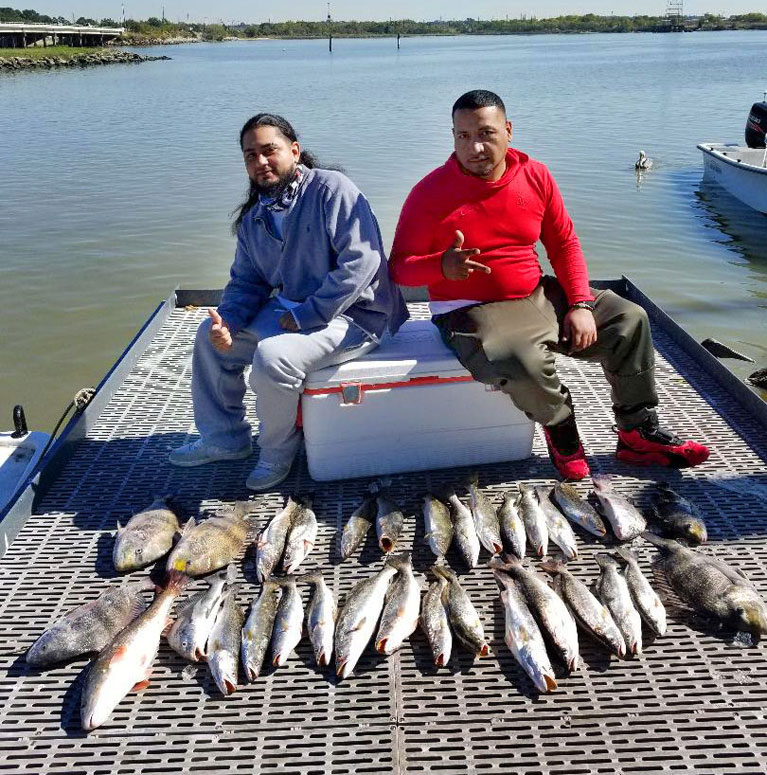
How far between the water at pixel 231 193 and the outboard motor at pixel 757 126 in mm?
1080

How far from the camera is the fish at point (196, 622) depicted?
10.0ft

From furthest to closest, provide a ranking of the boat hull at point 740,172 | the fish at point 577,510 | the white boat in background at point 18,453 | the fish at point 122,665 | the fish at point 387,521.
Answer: the boat hull at point 740,172, the white boat in background at point 18,453, the fish at point 577,510, the fish at point 387,521, the fish at point 122,665

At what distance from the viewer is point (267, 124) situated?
379cm

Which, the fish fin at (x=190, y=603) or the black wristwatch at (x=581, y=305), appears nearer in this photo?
the fish fin at (x=190, y=603)

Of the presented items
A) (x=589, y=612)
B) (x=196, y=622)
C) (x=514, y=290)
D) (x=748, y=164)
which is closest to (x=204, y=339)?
(x=196, y=622)

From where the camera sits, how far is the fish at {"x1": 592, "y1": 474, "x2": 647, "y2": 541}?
3.70m

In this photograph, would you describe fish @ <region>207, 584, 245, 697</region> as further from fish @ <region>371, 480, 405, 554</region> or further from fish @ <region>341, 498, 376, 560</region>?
fish @ <region>371, 480, 405, 554</region>

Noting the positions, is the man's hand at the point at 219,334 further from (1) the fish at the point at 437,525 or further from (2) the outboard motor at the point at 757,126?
(2) the outboard motor at the point at 757,126

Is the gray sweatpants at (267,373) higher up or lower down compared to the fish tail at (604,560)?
higher up

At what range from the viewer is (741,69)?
145ft

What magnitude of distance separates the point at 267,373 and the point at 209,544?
87 cm

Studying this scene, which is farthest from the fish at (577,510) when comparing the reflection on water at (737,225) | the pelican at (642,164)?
the pelican at (642,164)

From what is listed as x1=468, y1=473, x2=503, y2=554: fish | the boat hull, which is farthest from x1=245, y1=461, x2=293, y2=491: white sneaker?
the boat hull

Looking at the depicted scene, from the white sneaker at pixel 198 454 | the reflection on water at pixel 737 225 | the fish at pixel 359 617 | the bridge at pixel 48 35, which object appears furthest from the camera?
the bridge at pixel 48 35
